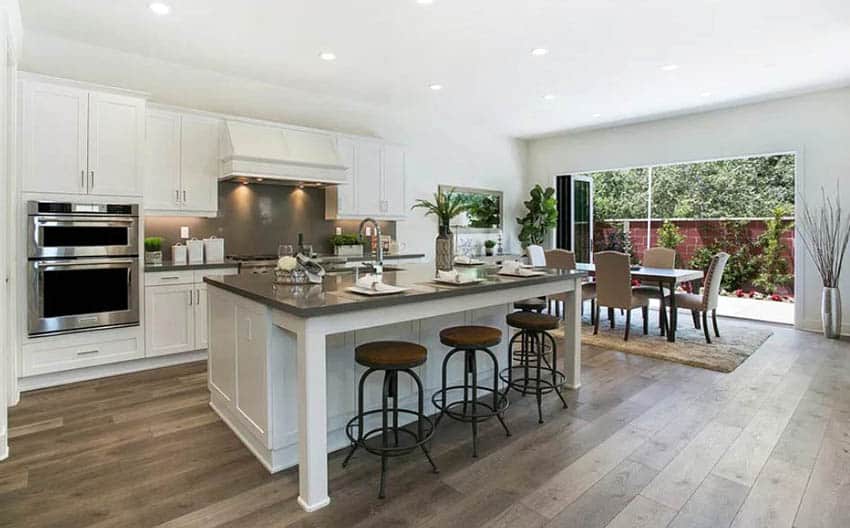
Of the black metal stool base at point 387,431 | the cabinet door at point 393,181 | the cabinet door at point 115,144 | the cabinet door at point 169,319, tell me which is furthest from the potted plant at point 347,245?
the black metal stool base at point 387,431

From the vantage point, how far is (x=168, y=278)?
14.1 feet

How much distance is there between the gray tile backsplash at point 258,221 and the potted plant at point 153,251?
289 millimetres

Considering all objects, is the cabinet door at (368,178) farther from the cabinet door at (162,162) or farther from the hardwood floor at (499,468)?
the hardwood floor at (499,468)

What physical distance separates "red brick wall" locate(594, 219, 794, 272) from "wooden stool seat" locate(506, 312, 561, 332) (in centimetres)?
655

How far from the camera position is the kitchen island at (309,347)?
7.18 feet

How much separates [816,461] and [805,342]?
11.1ft

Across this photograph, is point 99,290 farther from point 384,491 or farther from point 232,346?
point 384,491

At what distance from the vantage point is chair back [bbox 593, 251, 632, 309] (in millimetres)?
5223

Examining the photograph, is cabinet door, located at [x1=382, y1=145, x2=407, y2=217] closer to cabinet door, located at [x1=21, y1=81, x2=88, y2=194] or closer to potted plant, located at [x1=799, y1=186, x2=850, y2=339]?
cabinet door, located at [x1=21, y1=81, x2=88, y2=194]

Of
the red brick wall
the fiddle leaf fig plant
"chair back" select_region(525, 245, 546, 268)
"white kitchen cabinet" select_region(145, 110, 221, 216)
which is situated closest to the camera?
"white kitchen cabinet" select_region(145, 110, 221, 216)

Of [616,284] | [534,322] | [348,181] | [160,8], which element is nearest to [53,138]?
[160,8]

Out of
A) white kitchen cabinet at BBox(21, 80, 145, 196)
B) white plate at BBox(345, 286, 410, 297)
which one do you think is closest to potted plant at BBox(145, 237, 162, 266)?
white kitchen cabinet at BBox(21, 80, 145, 196)

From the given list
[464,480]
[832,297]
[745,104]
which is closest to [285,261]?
[464,480]

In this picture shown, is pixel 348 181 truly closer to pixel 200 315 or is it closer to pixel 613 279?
pixel 200 315
